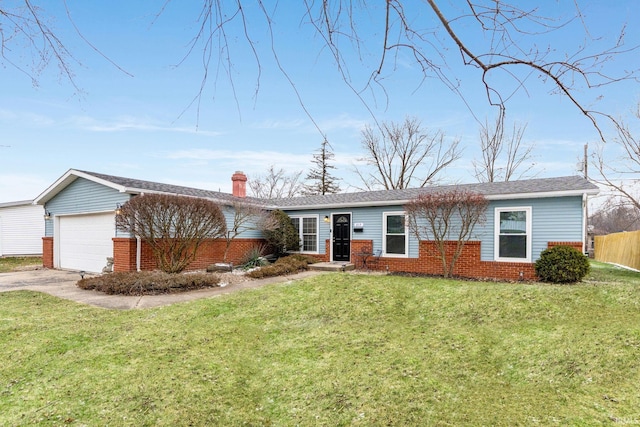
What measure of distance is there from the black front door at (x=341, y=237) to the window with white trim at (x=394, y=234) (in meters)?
1.49

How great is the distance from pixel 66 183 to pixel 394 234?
12.4 metres

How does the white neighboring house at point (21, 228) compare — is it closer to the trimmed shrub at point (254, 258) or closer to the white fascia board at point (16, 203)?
the white fascia board at point (16, 203)

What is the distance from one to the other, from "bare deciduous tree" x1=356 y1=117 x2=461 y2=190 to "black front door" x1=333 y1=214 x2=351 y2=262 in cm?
1330

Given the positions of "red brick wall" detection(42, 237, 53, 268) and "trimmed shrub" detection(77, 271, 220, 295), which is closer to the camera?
"trimmed shrub" detection(77, 271, 220, 295)

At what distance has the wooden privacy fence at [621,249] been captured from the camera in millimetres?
15484

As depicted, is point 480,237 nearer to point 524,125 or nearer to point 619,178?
point 619,178

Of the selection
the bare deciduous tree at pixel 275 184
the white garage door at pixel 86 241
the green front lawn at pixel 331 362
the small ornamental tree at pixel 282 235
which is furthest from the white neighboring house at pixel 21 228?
the bare deciduous tree at pixel 275 184

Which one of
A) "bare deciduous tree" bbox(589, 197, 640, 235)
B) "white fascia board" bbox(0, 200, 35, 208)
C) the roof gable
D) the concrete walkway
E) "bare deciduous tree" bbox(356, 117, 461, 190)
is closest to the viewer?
the concrete walkway

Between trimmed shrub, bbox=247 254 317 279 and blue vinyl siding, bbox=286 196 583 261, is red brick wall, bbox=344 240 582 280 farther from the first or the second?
trimmed shrub, bbox=247 254 317 279

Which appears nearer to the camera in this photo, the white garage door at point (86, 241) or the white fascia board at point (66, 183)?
the white fascia board at point (66, 183)

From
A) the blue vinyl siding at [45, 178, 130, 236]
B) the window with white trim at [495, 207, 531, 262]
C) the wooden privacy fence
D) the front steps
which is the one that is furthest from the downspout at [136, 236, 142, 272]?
the wooden privacy fence

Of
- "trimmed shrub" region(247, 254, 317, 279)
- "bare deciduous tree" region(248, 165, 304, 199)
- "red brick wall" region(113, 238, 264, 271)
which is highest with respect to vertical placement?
"bare deciduous tree" region(248, 165, 304, 199)

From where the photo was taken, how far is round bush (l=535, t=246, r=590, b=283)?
30.5 feet

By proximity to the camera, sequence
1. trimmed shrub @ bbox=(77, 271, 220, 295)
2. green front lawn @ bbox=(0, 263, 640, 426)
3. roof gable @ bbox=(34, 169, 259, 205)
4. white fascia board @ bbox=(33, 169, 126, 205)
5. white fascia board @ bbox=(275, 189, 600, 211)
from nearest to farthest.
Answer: green front lawn @ bbox=(0, 263, 640, 426) → trimmed shrub @ bbox=(77, 271, 220, 295) → white fascia board @ bbox=(275, 189, 600, 211) → roof gable @ bbox=(34, 169, 259, 205) → white fascia board @ bbox=(33, 169, 126, 205)
